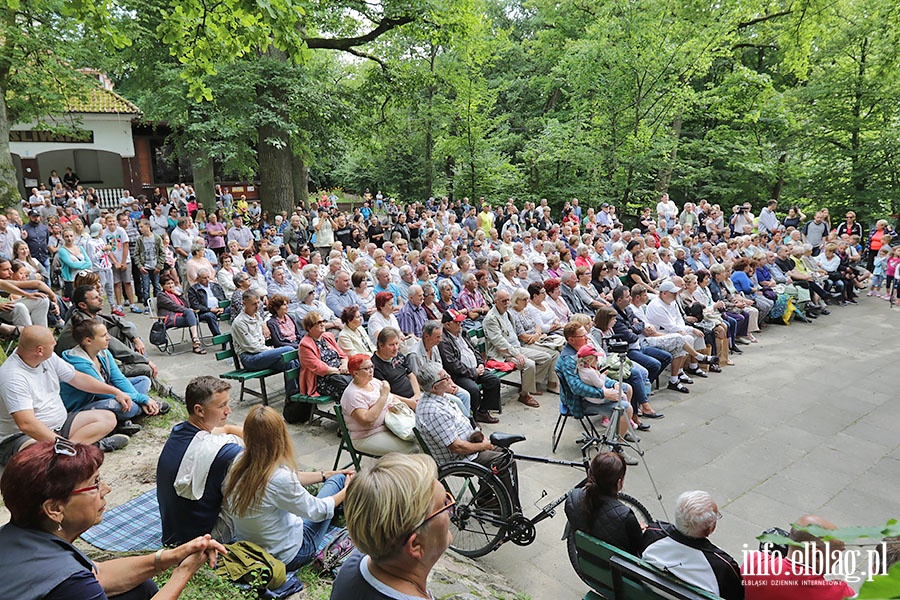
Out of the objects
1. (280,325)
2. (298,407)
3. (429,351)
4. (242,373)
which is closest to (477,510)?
(429,351)

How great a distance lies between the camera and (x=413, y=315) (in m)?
7.73

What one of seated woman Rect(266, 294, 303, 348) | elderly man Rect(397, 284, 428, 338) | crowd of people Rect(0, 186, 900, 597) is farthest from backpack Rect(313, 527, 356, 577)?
elderly man Rect(397, 284, 428, 338)

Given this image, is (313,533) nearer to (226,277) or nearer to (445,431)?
(445,431)

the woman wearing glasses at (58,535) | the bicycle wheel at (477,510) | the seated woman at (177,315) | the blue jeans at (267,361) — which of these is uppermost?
the woman wearing glasses at (58,535)

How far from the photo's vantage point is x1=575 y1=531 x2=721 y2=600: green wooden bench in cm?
274

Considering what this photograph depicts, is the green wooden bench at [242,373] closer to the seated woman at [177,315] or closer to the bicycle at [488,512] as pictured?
the seated woman at [177,315]

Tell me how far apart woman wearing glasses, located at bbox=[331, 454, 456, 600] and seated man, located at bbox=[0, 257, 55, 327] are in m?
6.25

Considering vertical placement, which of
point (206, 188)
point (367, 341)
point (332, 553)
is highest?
point (206, 188)

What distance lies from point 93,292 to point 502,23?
26717mm

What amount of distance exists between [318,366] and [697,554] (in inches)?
158

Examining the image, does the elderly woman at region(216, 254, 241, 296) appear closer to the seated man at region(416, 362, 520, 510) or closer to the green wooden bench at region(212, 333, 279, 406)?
the green wooden bench at region(212, 333, 279, 406)

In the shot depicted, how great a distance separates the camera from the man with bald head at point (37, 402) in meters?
4.04

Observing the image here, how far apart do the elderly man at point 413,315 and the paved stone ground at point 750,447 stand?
148 cm

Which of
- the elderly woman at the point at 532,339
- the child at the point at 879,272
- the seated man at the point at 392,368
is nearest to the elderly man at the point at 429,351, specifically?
the seated man at the point at 392,368
